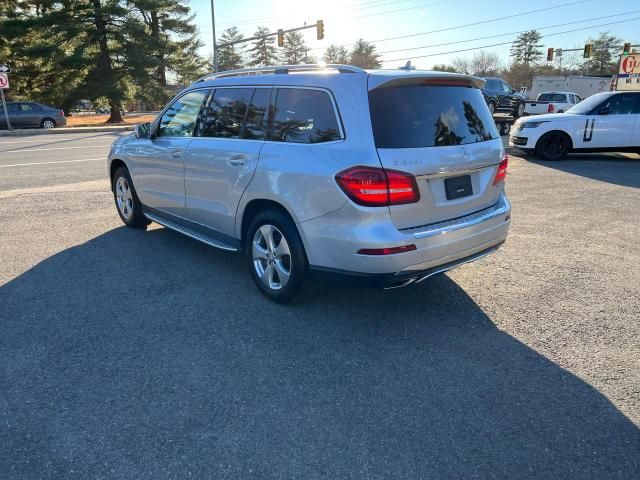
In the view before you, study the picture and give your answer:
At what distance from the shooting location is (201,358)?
3.29 m

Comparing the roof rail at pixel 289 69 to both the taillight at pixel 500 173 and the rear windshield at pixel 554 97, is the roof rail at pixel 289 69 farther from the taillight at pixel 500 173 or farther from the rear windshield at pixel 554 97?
the rear windshield at pixel 554 97

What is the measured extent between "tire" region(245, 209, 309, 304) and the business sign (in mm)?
23887

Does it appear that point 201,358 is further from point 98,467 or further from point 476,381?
point 476,381

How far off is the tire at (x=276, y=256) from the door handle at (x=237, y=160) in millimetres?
475

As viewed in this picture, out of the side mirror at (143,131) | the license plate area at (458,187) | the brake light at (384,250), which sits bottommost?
the brake light at (384,250)

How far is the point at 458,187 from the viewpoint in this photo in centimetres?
363

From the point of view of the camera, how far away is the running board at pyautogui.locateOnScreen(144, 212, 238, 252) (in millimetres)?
4566

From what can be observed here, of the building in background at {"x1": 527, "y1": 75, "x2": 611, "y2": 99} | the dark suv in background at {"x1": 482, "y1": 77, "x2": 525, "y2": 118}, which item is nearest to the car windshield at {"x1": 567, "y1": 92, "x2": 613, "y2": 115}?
the dark suv in background at {"x1": 482, "y1": 77, "x2": 525, "y2": 118}

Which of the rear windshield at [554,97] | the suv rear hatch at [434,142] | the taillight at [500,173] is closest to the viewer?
the suv rear hatch at [434,142]

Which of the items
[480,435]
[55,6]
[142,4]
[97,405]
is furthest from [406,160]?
[55,6]

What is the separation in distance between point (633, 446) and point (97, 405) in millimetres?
2858

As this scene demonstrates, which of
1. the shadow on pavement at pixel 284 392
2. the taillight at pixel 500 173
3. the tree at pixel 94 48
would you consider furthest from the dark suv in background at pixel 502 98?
the shadow on pavement at pixel 284 392

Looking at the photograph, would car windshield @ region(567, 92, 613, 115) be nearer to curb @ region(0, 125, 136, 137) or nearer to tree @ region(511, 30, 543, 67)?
curb @ region(0, 125, 136, 137)

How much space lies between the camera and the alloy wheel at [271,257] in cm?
394
